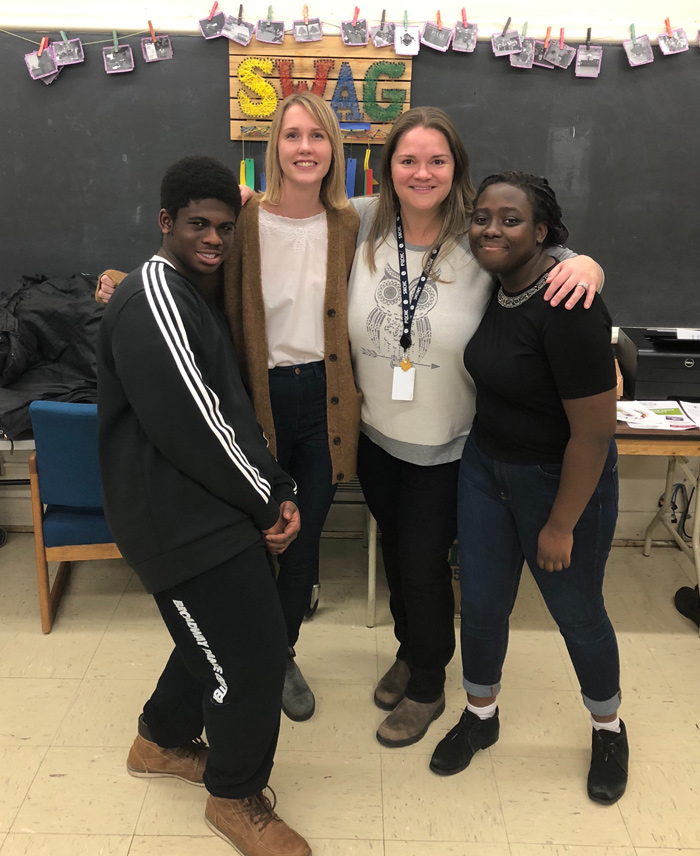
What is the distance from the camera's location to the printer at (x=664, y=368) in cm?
248

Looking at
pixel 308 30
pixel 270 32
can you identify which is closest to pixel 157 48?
pixel 270 32

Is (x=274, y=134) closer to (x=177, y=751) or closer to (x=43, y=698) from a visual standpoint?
(x=177, y=751)

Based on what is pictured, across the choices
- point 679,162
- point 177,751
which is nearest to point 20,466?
point 177,751

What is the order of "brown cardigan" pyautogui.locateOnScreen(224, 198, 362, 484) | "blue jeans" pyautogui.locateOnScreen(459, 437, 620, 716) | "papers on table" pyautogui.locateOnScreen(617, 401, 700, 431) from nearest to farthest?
"blue jeans" pyautogui.locateOnScreen(459, 437, 620, 716)
"brown cardigan" pyautogui.locateOnScreen(224, 198, 362, 484)
"papers on table" pyautogui.locateOnScreen(617, 401, 700, 431)

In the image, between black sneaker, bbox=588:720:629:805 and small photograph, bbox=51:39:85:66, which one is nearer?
black sneaker, bbox=588:720:629:805

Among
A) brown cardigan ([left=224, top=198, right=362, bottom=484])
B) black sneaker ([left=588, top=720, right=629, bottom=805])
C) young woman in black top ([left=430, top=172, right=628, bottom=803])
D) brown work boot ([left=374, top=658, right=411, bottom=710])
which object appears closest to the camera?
young woman in black top ([left=430, top=172, right=628, bottom=803])

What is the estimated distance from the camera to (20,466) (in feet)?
10.00

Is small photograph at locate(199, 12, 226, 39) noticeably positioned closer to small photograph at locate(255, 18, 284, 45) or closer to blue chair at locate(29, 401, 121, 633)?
small photograph at locate(255, 18, 284, 45)

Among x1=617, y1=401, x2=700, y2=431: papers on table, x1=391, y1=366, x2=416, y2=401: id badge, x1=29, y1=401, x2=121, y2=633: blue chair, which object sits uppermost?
x1=391, y1=366, x2=416, y2=401: id badge

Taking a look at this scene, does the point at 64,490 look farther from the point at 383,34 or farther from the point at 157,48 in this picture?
the point at 383,34

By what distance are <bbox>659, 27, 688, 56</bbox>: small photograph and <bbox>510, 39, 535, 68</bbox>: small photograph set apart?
1.50ft

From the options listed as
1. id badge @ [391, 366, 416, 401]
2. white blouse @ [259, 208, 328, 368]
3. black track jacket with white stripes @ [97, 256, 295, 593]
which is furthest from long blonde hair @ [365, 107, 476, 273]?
black track jacket with white stripes @ [97, 256, 295, 593]

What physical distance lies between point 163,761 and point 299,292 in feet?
4.02

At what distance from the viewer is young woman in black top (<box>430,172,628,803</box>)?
1393mm
